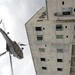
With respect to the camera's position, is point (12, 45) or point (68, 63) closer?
point (12, 45)

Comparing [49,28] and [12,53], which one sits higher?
[49,28]

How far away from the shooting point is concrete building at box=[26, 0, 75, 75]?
4262 centimetres

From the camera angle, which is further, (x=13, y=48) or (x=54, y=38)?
(x=54, y=38)

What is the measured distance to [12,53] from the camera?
4403cm

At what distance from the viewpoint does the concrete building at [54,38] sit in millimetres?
42625

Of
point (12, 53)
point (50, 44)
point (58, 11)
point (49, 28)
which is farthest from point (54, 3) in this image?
point (12, 53)

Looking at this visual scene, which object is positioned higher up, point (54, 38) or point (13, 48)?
point (54, 38)

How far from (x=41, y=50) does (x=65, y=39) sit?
17.9ft

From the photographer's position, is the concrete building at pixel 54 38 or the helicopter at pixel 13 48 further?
the concrete building at pixel 54 38

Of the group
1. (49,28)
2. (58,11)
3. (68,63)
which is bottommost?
(68,63)

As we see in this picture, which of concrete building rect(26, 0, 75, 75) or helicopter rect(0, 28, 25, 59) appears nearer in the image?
helicopter rect(0, 28, 25, 59)

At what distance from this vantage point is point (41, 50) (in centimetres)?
4725

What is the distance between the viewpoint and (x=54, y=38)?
149ft

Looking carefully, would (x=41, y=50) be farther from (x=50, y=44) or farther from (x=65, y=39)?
(x=65, y=39)
